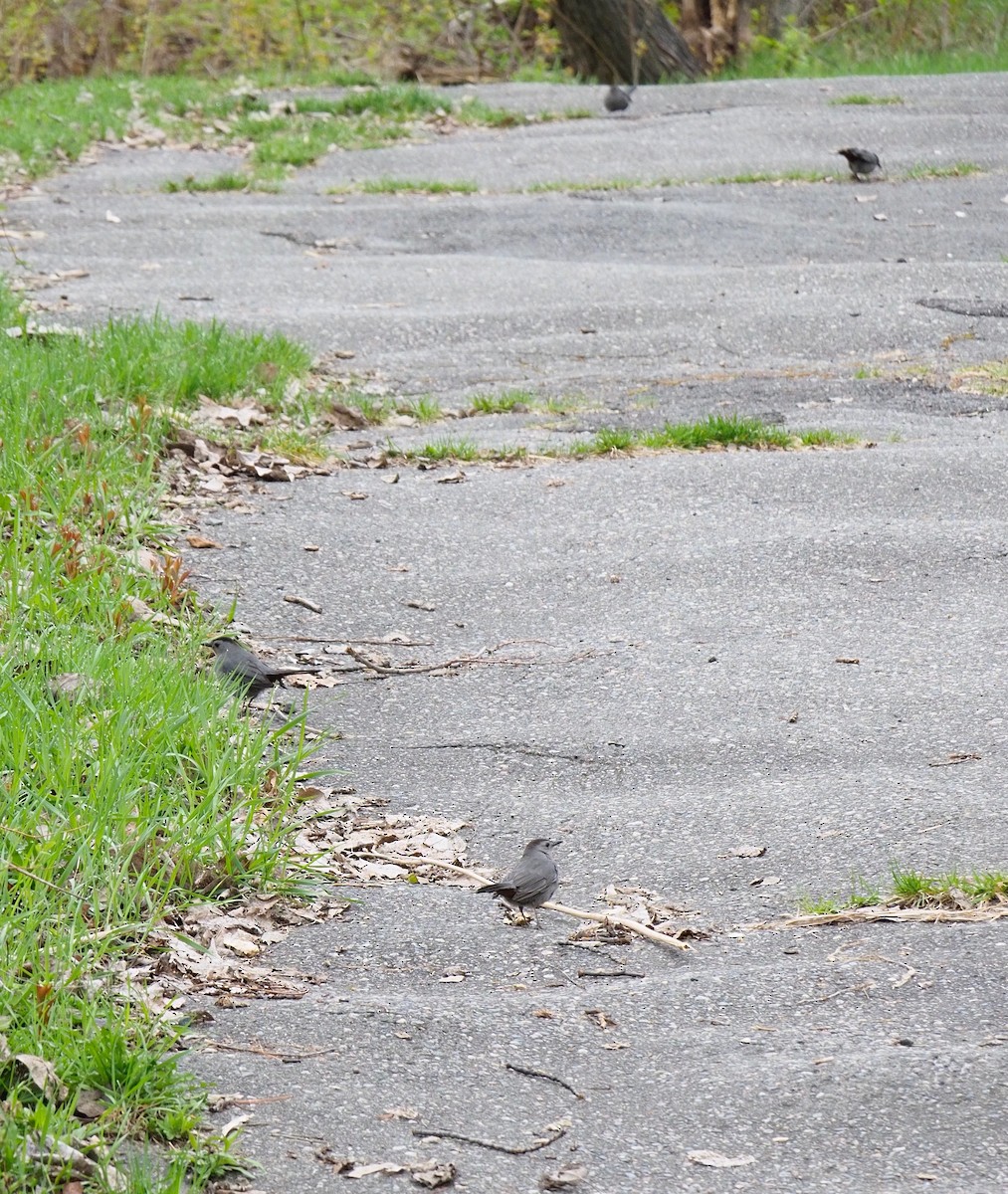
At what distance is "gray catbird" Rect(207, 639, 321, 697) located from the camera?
13.6 ft

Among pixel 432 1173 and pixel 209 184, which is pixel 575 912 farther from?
pixel 209 184

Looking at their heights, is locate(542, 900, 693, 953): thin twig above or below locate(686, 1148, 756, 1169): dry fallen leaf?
below

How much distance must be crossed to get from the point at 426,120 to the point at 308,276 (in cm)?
542

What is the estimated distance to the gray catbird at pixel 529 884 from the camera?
3254mm

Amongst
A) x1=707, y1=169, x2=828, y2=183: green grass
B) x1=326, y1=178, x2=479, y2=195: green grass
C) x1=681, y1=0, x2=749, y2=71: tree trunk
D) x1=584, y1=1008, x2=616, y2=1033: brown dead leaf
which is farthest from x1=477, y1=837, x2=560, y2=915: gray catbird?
x1=681, y1=0, x2=749, y2=71: tree trunk

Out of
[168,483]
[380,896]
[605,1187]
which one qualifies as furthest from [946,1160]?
[168,483]

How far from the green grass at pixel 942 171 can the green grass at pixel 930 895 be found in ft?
30.2

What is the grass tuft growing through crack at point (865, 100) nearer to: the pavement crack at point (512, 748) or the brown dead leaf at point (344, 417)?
the brown dead leaf at point (344, 417)

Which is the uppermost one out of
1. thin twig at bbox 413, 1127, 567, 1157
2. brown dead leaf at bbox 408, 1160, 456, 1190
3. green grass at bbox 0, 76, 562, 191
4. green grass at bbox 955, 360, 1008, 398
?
green grass at bbox 0, 76, 562, 191

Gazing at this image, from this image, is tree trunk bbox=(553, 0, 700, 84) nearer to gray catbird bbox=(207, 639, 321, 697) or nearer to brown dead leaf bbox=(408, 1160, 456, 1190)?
gray catbird bbox=(207, 639, 321, 697)

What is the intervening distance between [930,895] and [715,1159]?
1.05 m

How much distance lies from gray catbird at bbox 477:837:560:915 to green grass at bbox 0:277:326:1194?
20.3 inches

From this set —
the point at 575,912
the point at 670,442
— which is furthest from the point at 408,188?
the point at 575,912

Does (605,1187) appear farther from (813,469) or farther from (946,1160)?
(813,469)
